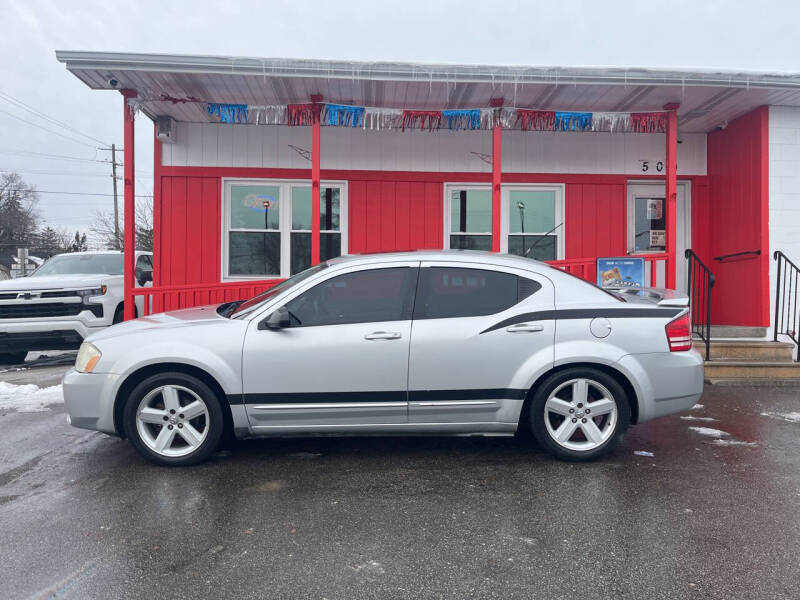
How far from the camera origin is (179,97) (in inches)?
305

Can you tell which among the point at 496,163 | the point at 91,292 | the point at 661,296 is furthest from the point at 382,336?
the point at 91,292

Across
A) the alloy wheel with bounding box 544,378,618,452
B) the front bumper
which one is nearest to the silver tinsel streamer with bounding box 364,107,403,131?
the alloy wheel with bounding box 544,378,618,452

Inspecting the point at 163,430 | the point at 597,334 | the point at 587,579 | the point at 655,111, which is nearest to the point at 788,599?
the point at 587,579

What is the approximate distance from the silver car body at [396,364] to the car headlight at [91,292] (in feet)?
17.2

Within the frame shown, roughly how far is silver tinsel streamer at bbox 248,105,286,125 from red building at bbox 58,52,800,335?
0.03 meters

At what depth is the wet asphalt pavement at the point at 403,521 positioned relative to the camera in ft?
8.65

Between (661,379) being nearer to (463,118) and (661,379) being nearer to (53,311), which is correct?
→ (463,118)

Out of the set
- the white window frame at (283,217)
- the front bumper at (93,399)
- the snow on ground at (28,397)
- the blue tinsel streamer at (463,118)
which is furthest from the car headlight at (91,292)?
the blue tinsel streamer at (463,118)

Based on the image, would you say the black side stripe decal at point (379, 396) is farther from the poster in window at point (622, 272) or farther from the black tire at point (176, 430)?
the poster in window at point (622, 272)

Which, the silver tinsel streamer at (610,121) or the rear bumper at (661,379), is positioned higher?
the silver tinsel streamer at (610,121)

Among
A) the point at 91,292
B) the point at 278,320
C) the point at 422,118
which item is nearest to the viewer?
the point at 278,320

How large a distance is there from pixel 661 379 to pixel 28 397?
648 centimetres

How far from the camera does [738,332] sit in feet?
26.8

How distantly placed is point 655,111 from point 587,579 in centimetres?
722
